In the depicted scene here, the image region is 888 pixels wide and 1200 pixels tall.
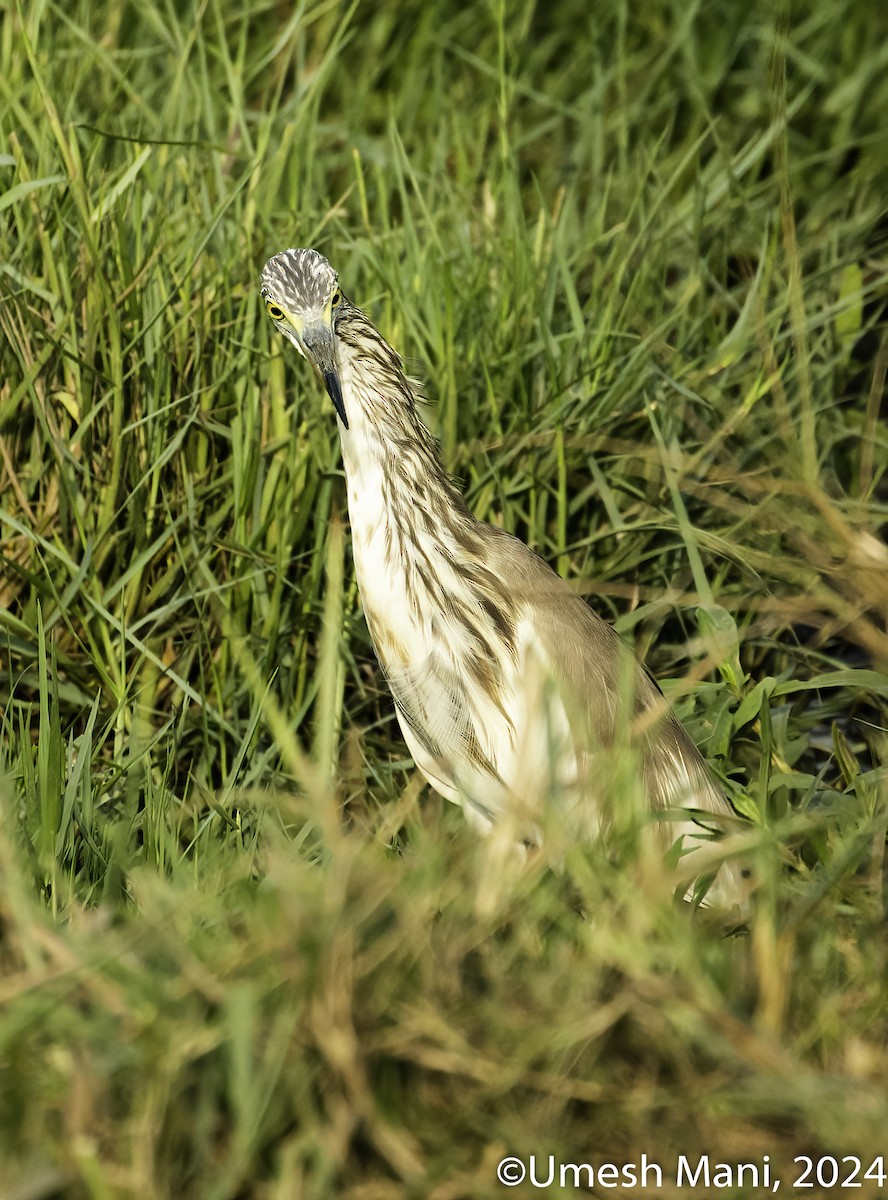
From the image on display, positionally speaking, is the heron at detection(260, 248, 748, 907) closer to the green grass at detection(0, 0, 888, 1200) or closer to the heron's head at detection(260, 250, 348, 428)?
the heron's head at detection(260, 250, 348, 428)

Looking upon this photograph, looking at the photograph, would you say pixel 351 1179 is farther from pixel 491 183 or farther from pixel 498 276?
pixel 491 183

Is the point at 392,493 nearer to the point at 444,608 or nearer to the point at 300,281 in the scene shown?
the point at 444,608

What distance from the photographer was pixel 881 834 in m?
1.91

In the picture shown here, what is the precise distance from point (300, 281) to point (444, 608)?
25.3 inches

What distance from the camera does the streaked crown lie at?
107 inches

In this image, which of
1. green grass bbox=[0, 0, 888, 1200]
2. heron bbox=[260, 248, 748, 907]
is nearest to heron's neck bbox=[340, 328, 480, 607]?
heron bbox=[260, 248, 748, 907]

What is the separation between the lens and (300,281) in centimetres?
274

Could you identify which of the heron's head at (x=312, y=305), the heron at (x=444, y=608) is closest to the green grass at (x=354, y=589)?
the heron at (x=444, y=608)

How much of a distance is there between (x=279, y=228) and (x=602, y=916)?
234 centimetres

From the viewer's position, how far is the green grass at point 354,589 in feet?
4.97

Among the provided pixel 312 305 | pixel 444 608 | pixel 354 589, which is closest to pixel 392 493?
pixel 444 608

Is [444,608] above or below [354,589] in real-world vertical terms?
above

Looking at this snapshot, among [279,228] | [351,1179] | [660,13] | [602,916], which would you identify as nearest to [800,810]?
[602,916]

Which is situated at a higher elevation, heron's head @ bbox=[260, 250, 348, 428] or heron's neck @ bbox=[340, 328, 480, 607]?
heron's head @ bbox=[260, 250, 348, 428]
